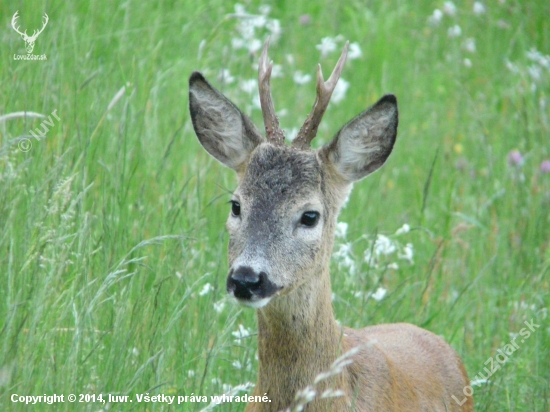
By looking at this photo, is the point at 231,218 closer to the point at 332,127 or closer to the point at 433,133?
the point at 332,127

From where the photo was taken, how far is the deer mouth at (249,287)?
11.8 ft

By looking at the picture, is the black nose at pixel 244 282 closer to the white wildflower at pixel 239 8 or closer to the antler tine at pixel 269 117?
the antler tine at pixel 269 117

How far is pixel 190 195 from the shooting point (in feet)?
18.1

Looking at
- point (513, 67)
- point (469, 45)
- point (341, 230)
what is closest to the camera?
point (341, 230)

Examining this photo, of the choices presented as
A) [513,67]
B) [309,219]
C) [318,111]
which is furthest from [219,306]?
[513,67]

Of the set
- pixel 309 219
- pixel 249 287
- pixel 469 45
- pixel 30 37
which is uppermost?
pixel 469 45

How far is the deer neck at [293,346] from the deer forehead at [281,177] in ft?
1.16

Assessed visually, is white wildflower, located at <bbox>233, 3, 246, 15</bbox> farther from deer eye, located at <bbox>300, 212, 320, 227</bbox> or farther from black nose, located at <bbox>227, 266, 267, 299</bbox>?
black nose, located at <bbox>227, 266, 267, 299</bbox>

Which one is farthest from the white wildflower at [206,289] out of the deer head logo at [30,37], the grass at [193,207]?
the deer head logo at [30,37]

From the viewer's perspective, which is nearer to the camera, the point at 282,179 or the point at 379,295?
the point at 282,179

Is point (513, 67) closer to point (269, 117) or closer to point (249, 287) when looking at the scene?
point (269, 117)

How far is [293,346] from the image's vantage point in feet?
13.0

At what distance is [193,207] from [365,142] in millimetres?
1321

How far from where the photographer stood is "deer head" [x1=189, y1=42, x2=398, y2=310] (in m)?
3.81
